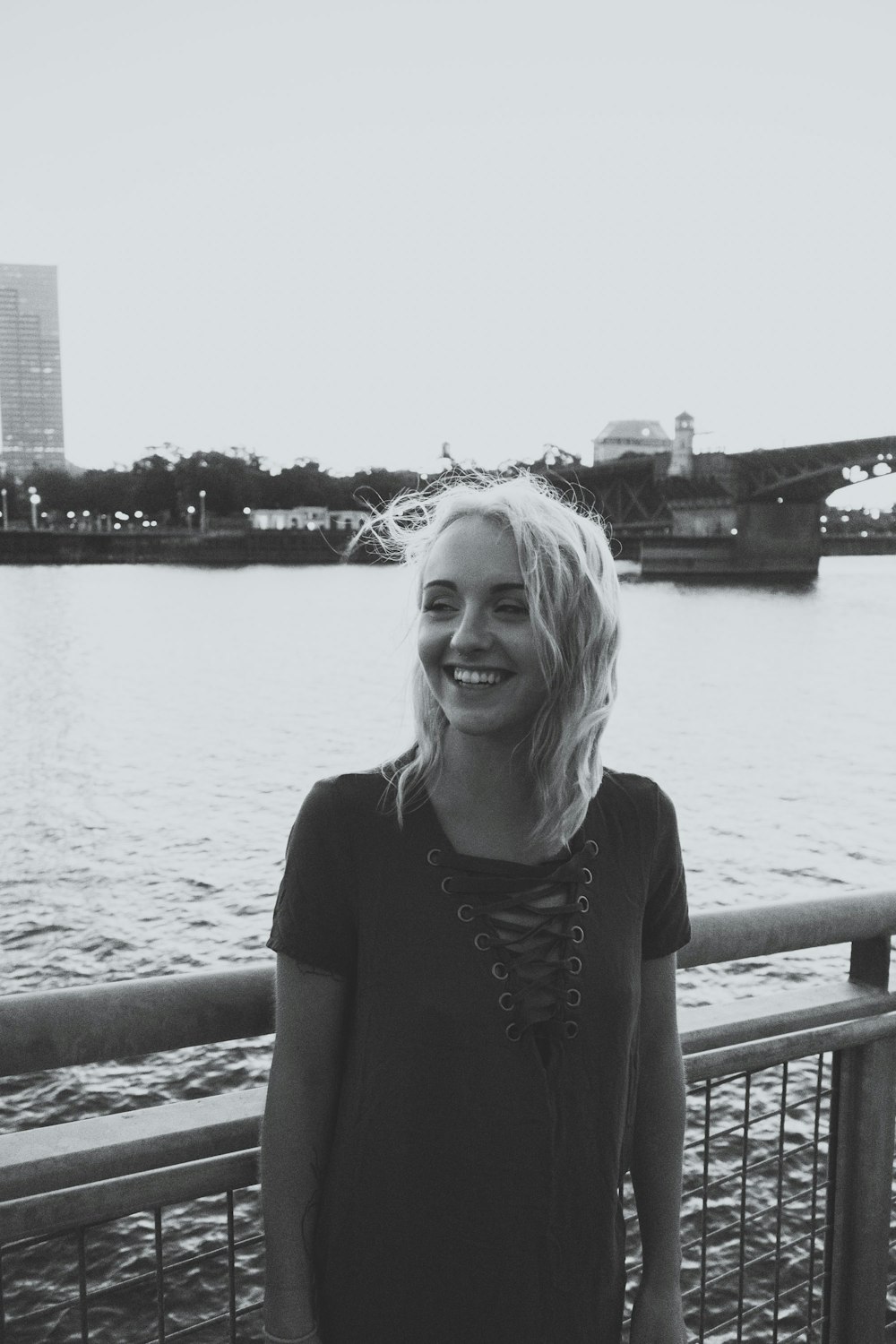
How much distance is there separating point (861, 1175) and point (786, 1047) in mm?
418

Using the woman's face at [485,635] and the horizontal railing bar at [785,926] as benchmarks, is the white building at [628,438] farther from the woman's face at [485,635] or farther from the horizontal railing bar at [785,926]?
the woman's face at [485,635]

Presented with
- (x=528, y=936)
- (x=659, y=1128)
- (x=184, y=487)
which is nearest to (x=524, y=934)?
(x=528, y=936)

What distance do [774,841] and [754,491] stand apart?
2661 inches

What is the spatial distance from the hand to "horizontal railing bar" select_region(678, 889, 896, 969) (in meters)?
0.53

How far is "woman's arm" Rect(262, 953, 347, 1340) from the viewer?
1758 millimetres

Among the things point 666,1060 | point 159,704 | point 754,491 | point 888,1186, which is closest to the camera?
point 666,1060

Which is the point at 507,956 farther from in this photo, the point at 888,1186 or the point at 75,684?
the point at 75,684

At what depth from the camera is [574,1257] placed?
1764 mm

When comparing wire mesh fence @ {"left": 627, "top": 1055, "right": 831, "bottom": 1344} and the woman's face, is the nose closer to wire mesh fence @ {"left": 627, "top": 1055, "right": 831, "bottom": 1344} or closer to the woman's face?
the woman's face

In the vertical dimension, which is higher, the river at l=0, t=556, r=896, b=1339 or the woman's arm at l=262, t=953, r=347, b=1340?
the woman's arm at l=262, t=953, r=347, b=1340

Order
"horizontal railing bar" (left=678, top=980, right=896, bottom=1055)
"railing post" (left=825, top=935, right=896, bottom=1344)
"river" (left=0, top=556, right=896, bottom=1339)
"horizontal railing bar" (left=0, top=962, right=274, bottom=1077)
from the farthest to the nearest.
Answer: "river" (left=0, top=556, right=896, bottom=1339)
"railing post" (left=825, top=935, right=896, bottom=1344)
"horizontal railing bar" (left=678, top=980, right=896, bottom=1055)
"horizontal railing bar" (left=0, top=962, right=274, bottom=1077)

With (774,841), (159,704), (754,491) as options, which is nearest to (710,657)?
(159,704)

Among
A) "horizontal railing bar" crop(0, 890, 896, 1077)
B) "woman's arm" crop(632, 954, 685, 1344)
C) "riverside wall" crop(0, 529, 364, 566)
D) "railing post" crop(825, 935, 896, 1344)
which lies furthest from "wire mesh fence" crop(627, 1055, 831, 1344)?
"riverside wall" crop(0, 529, 364, 566)

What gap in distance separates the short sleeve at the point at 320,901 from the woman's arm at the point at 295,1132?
0.03 meters
